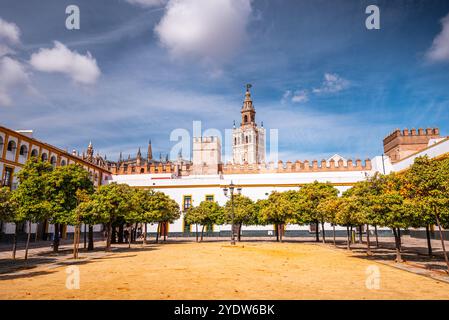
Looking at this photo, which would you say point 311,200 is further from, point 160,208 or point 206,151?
point 206,151

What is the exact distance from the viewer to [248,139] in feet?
384

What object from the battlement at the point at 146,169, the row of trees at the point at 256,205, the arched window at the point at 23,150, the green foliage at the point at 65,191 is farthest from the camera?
the battlement at the point at 146,169

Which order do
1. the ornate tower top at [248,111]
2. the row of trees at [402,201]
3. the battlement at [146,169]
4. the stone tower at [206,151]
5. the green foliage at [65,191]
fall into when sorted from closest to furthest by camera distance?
1. the row of trees at [402,201]
2. the green foliage at [65,191]
3. the battlement at [146,169]
4. the stone tower at [206,151]
5. the ornate tower top at [248,111]

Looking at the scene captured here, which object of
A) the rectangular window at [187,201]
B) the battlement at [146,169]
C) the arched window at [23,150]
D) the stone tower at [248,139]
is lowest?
the rectangular window at [187,201]

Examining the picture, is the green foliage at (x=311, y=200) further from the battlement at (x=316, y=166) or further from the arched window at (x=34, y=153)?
the arched window at (x=34, y=153)

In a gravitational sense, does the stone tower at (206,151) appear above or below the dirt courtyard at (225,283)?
above

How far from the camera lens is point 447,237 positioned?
26.9 metres

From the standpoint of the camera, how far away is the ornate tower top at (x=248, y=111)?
103012 millimetres

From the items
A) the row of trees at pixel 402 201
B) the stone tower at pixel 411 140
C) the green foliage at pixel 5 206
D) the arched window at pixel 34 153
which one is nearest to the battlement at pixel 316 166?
the stone tower at pixel 411 140

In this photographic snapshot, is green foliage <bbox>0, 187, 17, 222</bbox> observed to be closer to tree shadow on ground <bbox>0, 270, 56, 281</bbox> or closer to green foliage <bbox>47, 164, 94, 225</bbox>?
tree shadow on ground <bbox>0, 270, 56, 281</bbox>

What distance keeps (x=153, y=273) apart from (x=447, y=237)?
27.1 m

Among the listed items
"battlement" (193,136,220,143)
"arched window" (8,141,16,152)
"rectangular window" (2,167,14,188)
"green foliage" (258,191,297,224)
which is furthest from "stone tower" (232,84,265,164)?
"rectangular window" (2,167,14,188)

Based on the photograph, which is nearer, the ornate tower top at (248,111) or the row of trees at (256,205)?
the row of trees at (256,205)
